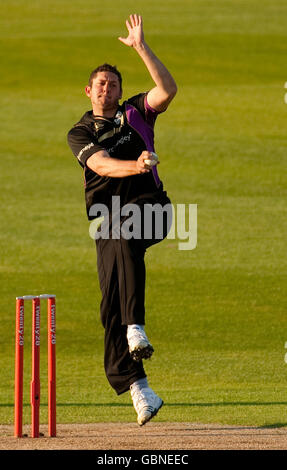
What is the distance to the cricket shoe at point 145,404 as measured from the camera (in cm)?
703

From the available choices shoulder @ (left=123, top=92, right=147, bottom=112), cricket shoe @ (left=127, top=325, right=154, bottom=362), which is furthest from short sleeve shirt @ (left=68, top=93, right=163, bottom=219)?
cricket shoe @ (left=127, top=325, right=154, bottom=362)

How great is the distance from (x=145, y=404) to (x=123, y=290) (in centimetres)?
84

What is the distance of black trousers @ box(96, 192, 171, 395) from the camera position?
24.2 feet

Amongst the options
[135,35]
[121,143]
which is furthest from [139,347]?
[135,35]

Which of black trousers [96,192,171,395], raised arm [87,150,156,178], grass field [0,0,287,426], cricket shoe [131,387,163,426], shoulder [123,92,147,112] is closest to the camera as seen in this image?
raised arm [87,150,156,178]

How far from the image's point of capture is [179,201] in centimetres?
2230

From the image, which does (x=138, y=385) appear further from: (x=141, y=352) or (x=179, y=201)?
(x=179, y=201)

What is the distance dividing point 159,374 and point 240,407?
2527 millimetres

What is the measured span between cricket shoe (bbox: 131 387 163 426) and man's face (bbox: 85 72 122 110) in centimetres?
205

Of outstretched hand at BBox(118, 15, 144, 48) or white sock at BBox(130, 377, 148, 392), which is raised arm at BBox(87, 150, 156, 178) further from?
white sock at BBox(130, 377, 148, 392)

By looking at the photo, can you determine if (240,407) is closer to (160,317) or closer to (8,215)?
(160,317)

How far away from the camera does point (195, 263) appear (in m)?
18.3

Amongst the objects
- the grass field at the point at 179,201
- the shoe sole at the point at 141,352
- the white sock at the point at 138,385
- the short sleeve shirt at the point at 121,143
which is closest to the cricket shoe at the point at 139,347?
the shoe sole at the point at 141,352
